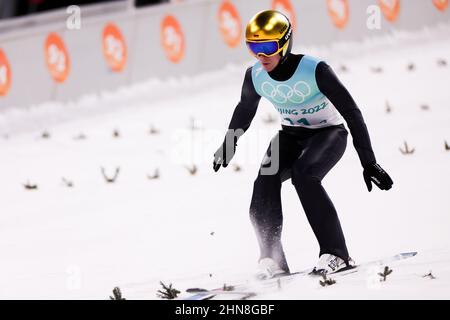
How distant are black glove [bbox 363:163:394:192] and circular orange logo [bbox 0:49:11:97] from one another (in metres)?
8.43

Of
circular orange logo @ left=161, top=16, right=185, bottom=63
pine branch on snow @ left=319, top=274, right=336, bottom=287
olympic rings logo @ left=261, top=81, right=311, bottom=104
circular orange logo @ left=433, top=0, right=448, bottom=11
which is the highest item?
circular orange logo @ left=433, top=0, right=448, bottom=11

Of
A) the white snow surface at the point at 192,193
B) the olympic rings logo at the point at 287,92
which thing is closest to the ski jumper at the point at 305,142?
the olympic rings logo at the point at 287,92

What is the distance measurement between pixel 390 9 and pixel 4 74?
23.5ft

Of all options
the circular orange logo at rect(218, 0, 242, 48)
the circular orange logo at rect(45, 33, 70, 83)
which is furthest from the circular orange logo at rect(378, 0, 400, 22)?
the circular orange logo at rect(45, 33, 70, 83)

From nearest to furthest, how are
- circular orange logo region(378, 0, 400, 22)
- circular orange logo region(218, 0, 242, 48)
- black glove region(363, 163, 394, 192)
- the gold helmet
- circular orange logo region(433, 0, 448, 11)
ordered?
1. black glove region(363, 163, 394, 192)
2. the gold helmet
3. circular orange logo region(218, 0, 242, 48)
4. circular orange logo region(378, 0, 400, 22)
5. circular orange logo region(433, 0, 448, 11)

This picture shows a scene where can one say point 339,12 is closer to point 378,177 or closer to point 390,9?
Answer: point 390,9

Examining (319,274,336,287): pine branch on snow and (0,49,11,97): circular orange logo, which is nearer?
(319,274,336,287): pine branch on snow

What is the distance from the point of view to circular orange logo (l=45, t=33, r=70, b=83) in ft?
43.0

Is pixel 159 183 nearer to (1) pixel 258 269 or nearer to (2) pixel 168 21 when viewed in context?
(1) pixel 258 269

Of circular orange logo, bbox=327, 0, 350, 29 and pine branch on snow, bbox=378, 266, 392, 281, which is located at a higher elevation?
circular orange logo, bbox=327, 0, 350, 29

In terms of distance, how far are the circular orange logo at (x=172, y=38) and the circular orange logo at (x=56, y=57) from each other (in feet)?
5.50

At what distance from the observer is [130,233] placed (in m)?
7.68

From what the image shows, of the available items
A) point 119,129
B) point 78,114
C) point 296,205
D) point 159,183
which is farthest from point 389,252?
point 78,114

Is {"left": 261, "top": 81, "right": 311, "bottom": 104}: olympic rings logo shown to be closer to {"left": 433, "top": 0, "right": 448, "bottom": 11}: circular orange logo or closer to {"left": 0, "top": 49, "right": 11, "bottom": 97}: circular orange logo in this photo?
{"left": 0, "top": 49, "right": 11, "bottom": 97}: circular orange logo
